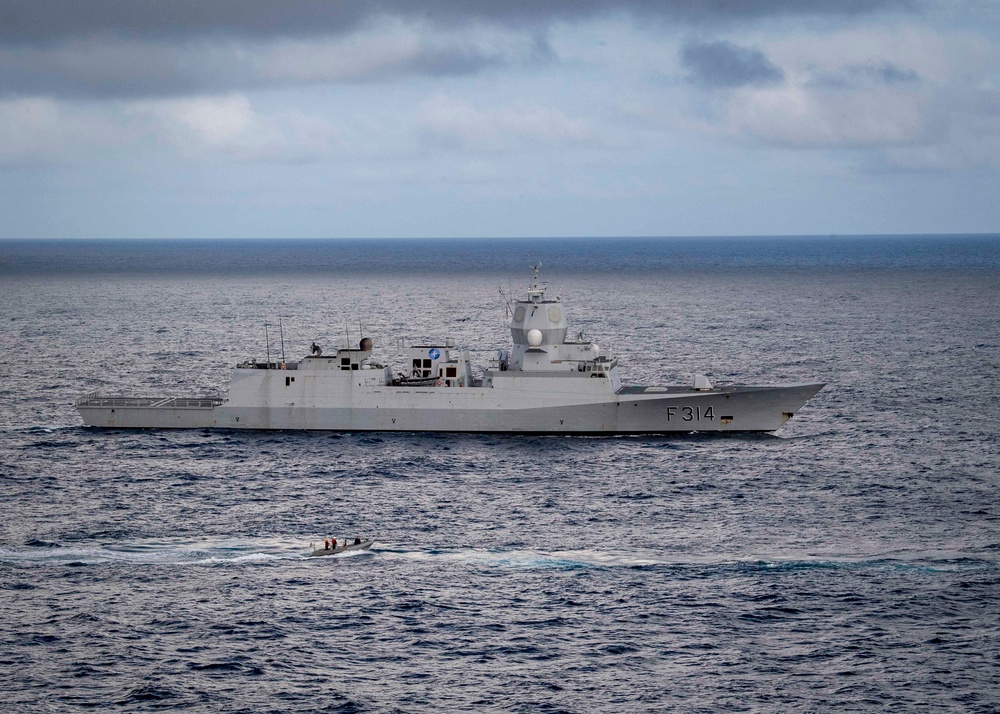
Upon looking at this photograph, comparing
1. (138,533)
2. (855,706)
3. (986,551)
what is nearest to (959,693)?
(855,706)

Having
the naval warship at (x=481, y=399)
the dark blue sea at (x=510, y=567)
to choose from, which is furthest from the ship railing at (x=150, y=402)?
the dark blue sea at (x=510, y=567)

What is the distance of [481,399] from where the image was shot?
63.4 metres

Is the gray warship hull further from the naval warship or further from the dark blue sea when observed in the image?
the dark blue sea

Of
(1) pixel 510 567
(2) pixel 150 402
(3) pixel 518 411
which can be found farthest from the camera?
(2) pixel 150 402

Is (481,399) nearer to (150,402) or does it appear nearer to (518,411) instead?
(518,411)

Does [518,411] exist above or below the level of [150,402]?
below

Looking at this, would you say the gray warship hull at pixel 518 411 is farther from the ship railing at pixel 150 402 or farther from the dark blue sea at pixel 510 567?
the dark blue sea at pixel 510 567

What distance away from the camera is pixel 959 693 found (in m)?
33.2

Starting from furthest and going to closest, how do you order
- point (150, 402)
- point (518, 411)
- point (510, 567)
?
point (150, 402) < point (518, 411) < point (510, 567)

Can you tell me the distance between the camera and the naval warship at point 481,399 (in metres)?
62.9

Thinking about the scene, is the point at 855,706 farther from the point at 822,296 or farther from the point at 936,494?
the point at 822,296

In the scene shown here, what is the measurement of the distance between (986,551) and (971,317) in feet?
299

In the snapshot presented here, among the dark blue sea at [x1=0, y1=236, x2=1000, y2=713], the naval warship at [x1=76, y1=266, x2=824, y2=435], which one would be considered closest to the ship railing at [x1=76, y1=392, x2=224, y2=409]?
the naval warship at [x1=76, y1=266, x2=824, y2=435]

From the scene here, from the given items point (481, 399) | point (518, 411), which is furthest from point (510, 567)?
point (481, 399)
